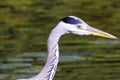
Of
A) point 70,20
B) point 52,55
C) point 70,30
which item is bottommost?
point 52,55

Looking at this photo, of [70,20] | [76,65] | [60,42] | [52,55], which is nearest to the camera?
[70,20]

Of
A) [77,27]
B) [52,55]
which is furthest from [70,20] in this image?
[52,55]

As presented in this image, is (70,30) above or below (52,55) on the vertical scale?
above

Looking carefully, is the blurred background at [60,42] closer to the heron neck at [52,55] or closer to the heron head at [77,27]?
the heron neck at [52,55]

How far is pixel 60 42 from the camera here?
12273mm

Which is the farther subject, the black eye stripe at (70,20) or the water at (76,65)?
the water at (76,65)

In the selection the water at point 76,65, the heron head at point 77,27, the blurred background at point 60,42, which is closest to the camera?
the heron head at point 77,27

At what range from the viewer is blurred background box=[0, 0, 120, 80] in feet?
34.5

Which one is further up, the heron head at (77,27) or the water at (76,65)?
the heron head at (77,27)

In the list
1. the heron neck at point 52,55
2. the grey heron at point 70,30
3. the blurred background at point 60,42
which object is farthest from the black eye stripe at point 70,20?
the blurred background at point 60,42

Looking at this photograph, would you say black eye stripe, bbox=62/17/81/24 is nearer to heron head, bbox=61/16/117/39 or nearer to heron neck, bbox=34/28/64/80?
heron head, bbox=61/16/117/39

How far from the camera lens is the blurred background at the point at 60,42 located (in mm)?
10523

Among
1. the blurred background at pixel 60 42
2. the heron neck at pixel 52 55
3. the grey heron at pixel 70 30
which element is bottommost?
the blurred background at pixel 60 42

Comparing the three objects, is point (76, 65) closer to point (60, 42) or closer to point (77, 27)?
point (60, 42)
